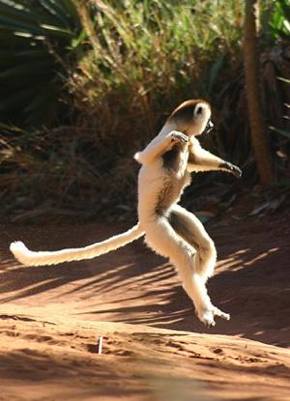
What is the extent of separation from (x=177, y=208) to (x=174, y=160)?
410mm

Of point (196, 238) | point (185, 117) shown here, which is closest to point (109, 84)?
point (185, 117)

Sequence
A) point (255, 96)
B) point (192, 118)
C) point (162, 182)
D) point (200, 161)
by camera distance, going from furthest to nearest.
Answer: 1. point (255, 96)
2. point (200, 161)
3. point (192, 118)
4. point (162, 182)

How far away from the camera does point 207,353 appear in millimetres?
7227

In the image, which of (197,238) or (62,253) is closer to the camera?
(197,238)

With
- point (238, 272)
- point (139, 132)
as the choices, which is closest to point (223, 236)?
point (238, 272)

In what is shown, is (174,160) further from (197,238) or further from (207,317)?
(207,317)

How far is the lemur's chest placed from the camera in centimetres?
798

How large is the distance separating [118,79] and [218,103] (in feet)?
4.47

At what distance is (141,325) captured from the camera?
9.48m

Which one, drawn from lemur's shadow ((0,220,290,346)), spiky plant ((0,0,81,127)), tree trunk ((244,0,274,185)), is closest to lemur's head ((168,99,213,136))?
lemur's shadow ((0,220,290,346))

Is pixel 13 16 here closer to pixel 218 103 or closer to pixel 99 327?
pixel 218 103

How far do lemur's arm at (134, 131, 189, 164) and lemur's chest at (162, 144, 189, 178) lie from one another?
6 cm

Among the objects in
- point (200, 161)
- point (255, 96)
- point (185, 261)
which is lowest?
point (185, 261)

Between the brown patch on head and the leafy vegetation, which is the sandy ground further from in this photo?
the brown patch on head
